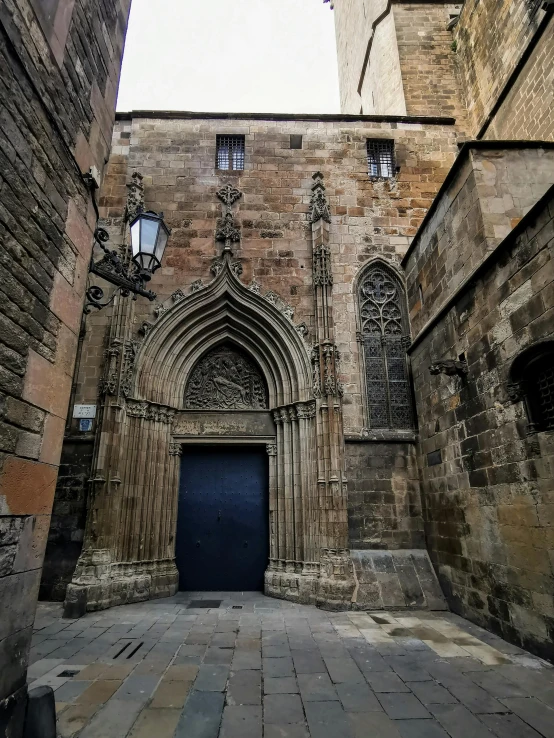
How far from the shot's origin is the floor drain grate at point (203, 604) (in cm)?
700

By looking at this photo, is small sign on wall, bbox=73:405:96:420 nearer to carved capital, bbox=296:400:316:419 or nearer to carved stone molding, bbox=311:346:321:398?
carved capital, bbox=296:400:316:419

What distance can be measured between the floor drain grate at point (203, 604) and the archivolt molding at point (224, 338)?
3.63m

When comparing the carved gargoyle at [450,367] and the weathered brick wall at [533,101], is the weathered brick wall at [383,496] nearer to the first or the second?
the carved gargoyle at [450,367]

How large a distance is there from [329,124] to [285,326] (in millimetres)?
5456

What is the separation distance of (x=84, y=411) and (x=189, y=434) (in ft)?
6.75

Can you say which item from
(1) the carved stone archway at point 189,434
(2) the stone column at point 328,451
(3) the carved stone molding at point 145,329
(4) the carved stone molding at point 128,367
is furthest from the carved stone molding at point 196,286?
(2) the stone column at point 328,451

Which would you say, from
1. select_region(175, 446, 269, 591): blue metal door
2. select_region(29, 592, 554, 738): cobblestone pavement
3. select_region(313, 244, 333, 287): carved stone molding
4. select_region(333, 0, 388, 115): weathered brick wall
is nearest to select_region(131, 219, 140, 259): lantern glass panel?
select_region(29, 592, 554, 738): cobblestone pavement

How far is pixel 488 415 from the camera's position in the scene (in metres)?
5.69

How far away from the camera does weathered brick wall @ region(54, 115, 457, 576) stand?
8516 mm

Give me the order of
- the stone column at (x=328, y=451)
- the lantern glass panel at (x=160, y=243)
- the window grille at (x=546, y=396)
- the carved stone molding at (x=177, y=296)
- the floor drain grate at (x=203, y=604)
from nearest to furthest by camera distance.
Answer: the window grille at (x=546, y=396) < the lantern glass panel at (x=160, y=243) < the floor drain grate at (x=203, y=604) < the stone column at (x=328, y=451) < the carved stone molding at (x=177, y=296)

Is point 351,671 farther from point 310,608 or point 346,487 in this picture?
point 346,487

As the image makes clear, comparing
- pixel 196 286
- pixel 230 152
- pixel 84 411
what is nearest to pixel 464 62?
pixel 230 152

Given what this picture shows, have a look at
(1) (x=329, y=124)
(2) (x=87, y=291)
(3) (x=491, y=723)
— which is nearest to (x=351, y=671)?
(3) (x=491, y=723)

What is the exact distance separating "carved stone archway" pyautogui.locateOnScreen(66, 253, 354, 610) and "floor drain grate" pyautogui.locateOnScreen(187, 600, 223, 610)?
77cm
